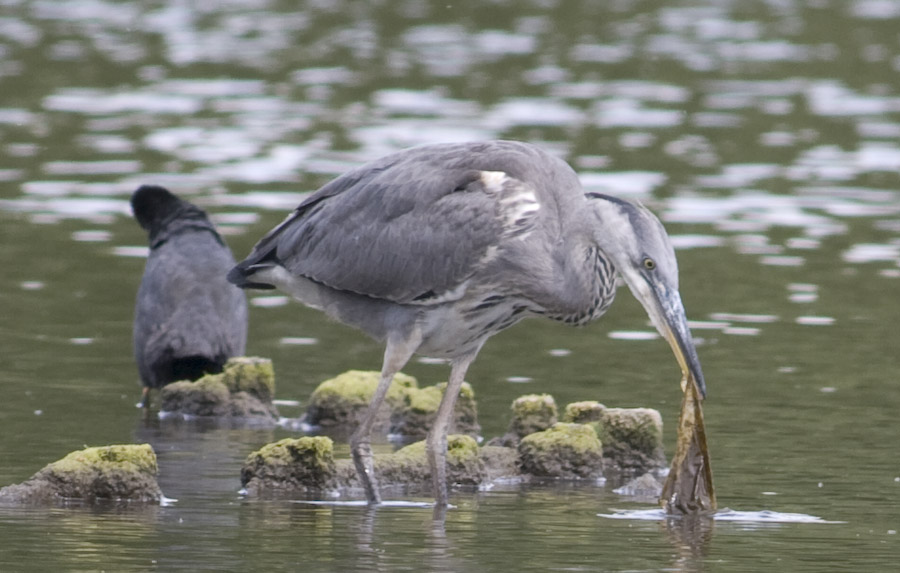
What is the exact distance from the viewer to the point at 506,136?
28641 mm

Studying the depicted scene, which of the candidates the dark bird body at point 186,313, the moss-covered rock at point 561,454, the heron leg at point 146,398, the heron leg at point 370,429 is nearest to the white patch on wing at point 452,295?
the heron leg at point 370,429

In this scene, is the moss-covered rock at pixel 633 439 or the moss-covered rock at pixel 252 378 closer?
the moss-covered rock at pixel 633 439

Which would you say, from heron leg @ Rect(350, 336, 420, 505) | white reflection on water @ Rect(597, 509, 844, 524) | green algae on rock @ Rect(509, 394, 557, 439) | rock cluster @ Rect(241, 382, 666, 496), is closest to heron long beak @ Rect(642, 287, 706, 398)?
white reflection on water @ Rect(597, 509, 844, 524)

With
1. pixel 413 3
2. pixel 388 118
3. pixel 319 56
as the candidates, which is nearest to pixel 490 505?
pixel 388 118

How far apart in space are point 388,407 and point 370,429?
257 cm

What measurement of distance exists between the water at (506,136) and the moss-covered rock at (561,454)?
0.89 feet

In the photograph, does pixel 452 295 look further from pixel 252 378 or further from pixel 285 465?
pixel 252 378

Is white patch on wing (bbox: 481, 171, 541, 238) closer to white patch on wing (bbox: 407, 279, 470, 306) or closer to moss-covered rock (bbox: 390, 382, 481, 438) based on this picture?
white patch on wing (bbox: 407, 279, 470, 306)

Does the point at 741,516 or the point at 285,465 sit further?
→ the point at 285,465

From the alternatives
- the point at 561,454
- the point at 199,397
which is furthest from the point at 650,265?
the point at 199,397

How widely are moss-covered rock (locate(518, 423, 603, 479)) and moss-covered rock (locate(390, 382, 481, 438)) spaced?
1218 millimetres

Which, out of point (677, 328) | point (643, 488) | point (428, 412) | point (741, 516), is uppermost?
point (677, 328)

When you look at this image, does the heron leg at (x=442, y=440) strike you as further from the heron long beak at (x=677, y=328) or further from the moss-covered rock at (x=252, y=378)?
the moss-covered rock at (x=252, y=378)

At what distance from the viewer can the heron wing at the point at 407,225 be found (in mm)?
11836
